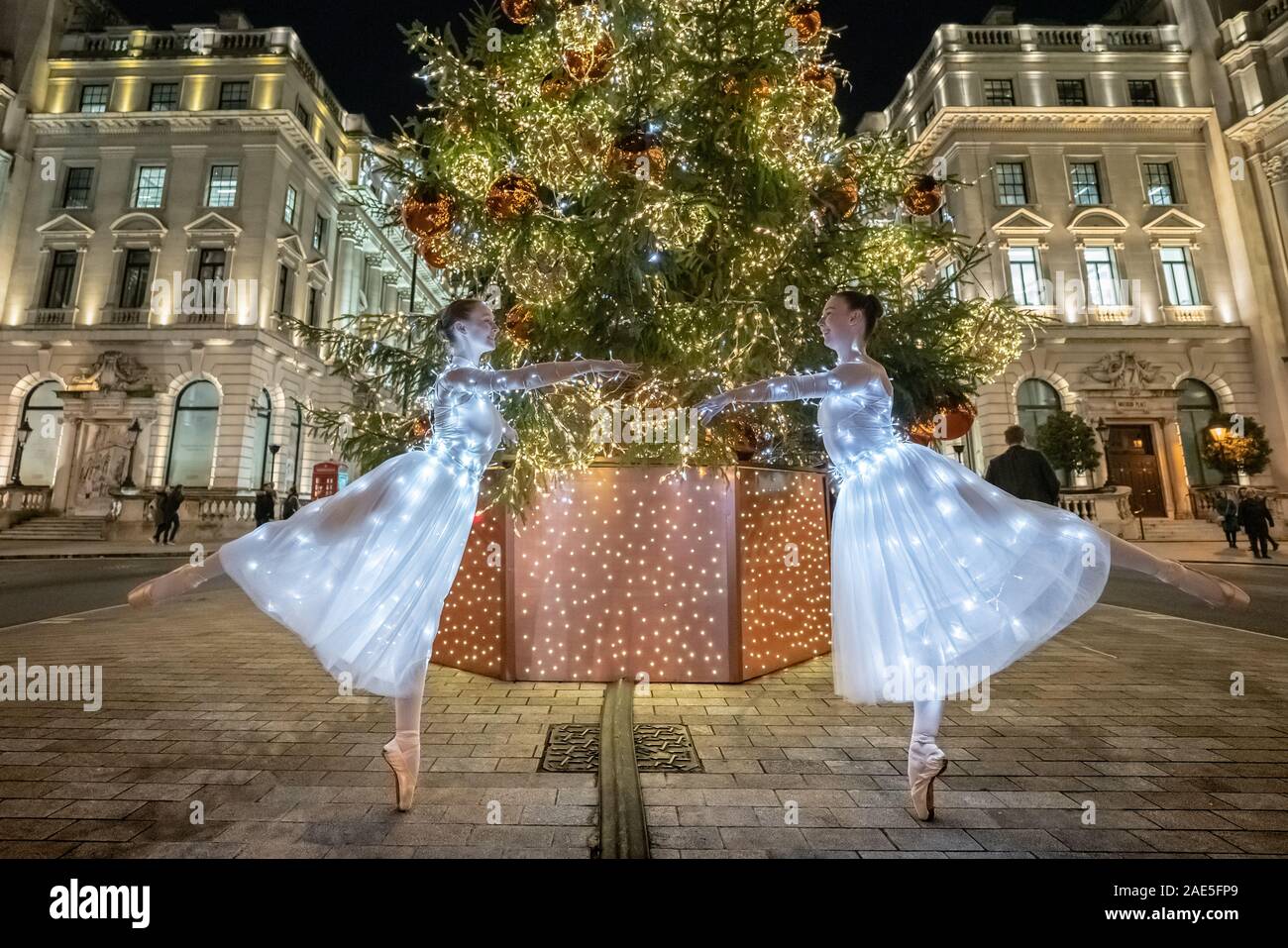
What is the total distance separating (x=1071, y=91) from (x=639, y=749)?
3672cm

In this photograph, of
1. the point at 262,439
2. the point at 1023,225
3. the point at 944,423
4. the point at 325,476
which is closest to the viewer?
the point at 944,423

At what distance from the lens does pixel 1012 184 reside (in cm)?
2673

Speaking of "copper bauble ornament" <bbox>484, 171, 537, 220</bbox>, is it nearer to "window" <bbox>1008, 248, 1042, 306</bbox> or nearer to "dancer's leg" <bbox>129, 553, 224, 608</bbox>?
"dancer's leg" <bbox>129, 553, 224, 608</bbox>

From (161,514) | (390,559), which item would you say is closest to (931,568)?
(390,559)

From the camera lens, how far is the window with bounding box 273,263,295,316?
2654cm

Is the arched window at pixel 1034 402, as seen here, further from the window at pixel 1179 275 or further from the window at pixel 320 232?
the window at pixel 320 232

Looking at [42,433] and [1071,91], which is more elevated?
[1071,91]

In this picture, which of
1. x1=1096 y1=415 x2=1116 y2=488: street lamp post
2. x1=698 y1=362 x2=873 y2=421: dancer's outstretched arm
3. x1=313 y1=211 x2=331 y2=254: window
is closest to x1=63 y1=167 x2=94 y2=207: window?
x1=313 y1=211 x2=331 y2=254: window

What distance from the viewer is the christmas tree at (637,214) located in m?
4.59

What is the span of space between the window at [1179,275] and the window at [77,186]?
158ft

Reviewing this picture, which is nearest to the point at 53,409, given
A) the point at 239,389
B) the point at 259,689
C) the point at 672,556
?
the point at 239,389

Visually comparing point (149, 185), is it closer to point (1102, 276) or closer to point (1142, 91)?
point (1102, 276)
